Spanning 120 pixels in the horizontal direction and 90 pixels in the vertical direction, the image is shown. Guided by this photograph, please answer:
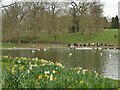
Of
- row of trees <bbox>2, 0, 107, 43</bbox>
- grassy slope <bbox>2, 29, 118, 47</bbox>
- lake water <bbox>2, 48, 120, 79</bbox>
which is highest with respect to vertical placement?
row of trees <bbox>2, 0, 107, 43</bbox>

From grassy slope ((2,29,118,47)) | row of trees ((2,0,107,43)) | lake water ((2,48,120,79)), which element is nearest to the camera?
lake water ((2,48,120,79))

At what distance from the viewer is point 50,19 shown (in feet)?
212

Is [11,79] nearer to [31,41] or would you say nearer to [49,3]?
[31,41]

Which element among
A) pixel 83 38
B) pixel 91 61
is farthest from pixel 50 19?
pixel 91 61

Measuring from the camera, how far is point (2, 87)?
25.1ft

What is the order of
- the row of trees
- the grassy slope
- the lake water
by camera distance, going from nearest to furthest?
1. the lake water
2. the row of trees
3. the grassy slope

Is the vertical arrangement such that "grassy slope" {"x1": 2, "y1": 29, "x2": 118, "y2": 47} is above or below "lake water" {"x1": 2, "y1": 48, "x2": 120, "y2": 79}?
above

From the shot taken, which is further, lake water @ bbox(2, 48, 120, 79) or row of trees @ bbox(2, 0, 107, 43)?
row of trees @ bbox(2, 0, 107, 43)

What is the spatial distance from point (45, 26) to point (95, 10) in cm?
1281

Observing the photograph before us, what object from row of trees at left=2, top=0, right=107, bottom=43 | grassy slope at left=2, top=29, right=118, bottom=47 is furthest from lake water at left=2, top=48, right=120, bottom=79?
grassy slope at left=2, top=29, right=118, bottom=47

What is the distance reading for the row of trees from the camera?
58903 millimetres

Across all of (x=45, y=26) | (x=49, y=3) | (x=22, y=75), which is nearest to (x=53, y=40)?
(x=45, y=26)

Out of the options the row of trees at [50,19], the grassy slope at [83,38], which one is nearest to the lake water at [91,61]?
the row of trees at [50,19]

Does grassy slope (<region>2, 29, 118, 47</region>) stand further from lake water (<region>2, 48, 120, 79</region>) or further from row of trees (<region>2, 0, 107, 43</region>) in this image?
lake water (<region>2, 48, 120, 79</region>)
